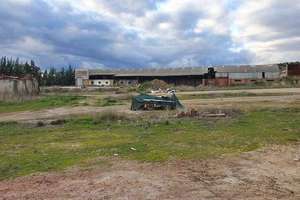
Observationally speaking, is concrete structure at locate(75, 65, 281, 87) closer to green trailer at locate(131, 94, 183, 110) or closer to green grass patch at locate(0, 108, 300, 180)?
green trailer at locate(131, 94, 183, 110)

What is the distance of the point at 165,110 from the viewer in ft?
97.5

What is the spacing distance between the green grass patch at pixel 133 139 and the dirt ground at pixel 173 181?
96cm

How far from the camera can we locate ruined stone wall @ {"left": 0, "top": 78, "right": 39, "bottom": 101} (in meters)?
45.7

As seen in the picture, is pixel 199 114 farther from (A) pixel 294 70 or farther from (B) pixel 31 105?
(A) pixel 294 70

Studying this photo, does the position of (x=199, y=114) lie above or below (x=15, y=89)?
below

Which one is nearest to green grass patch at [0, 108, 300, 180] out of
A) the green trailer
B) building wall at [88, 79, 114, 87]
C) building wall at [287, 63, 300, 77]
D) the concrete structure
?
the green trailer

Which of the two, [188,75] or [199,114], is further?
[188,75]

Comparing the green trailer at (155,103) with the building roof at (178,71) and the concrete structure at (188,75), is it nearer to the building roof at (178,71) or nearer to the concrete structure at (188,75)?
the concrete structure at (188,75)

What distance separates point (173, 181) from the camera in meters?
9.48

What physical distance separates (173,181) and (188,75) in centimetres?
9003

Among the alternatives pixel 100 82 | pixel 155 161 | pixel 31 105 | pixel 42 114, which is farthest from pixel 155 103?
pixel 100 82

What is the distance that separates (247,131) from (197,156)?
5.51 meters

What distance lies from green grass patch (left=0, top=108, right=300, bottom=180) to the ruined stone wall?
2297 cm

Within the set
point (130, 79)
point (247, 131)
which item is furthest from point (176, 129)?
point (130, 79)
